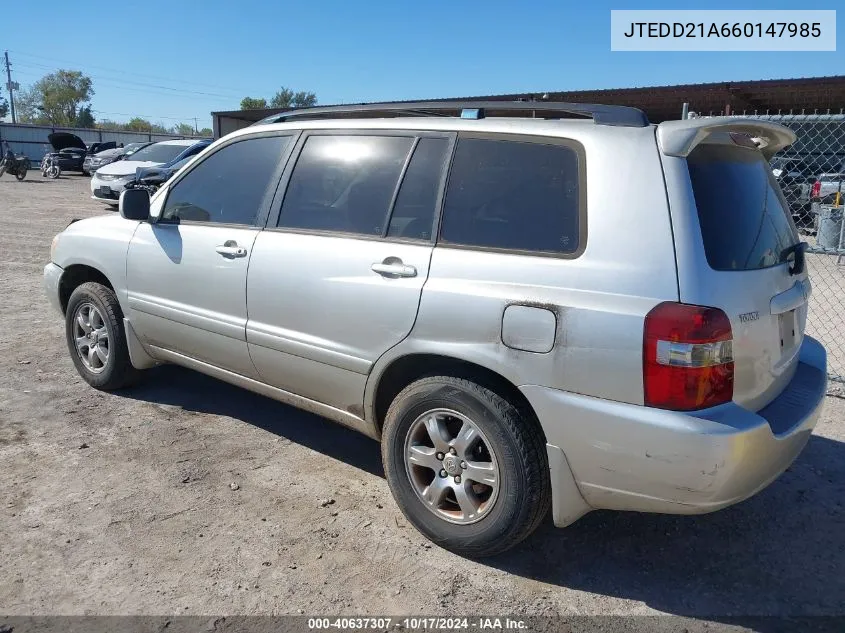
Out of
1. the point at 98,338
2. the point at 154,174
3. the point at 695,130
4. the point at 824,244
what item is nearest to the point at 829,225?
the point at 824,244

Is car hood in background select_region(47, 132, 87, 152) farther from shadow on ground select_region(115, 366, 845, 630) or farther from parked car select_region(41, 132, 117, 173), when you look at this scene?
→ shadow on ground select_region(115, 366, 845, 630)

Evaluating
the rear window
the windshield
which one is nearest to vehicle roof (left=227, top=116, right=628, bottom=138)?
the rear window

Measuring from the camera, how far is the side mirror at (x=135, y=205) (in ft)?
13.9

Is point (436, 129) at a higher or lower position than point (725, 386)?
higher

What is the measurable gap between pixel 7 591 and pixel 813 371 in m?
3.62

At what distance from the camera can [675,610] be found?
8.97ft

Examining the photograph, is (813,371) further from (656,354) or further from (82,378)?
(82,378)

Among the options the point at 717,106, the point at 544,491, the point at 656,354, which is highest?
the point at 717,106

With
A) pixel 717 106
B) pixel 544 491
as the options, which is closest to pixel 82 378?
pixel 544 491

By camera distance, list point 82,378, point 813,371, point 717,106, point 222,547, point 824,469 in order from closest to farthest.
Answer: point 222,547 < point 813,371 < point 824,469 < point 82,378 < point 717,106

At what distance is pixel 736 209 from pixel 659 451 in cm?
104

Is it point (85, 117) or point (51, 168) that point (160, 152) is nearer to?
point (51, 168)

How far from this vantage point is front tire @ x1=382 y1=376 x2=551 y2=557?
277 cm

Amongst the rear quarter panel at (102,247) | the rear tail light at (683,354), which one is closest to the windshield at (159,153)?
the rear quarter panel at (102,247)
